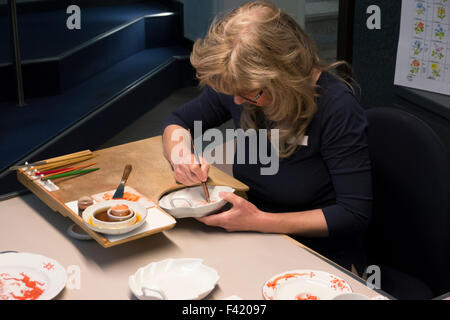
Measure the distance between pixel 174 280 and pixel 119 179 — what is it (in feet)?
1.39

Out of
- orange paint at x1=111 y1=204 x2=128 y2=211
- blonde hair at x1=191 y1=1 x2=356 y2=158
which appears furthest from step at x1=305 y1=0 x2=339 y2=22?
orange paint at x1=111 y1=204 x2=128 y2=211

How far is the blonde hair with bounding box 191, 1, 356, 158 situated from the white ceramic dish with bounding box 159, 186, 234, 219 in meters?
0.25

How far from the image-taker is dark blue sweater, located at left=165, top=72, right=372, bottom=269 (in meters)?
1.38

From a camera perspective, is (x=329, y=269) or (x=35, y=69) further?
(x=35, y=69)

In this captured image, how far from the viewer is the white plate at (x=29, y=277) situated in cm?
110

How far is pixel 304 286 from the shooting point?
113cm

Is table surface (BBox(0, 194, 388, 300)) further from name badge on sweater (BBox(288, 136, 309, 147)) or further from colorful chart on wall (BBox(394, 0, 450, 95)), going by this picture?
colorful chart on wall (BBox(394, 0, 450, 95))

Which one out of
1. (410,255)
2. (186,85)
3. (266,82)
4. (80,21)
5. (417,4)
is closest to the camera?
(266,82)

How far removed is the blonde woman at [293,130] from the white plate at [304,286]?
19cm

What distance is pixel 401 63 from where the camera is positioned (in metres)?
2.28

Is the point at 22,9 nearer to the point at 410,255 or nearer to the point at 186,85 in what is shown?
the point at 186,85

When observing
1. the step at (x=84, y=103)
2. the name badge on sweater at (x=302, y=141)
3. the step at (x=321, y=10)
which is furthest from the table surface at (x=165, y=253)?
the step at (x=321, y=10)

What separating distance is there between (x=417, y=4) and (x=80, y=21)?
254 cm

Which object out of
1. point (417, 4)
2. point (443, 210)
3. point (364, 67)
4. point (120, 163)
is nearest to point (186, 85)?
point (364, 67)
